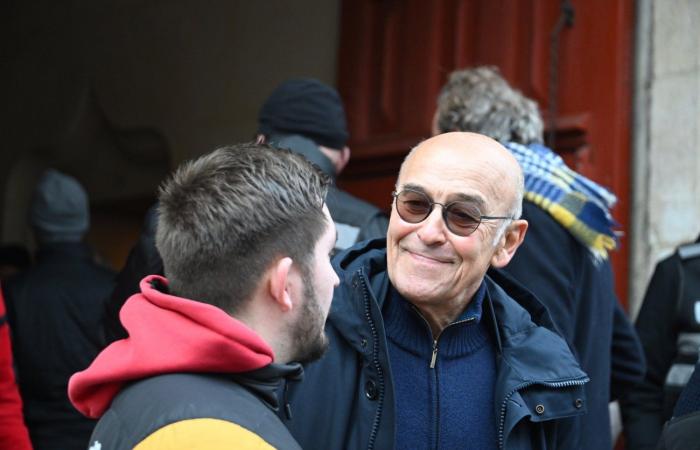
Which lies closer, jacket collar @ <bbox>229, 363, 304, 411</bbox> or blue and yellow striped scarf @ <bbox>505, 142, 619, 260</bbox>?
jacket collar @ <bbox>229, 363, 304, 411</bbox>

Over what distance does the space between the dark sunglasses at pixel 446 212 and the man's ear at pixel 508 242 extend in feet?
0.41

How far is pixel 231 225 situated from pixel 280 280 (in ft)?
0.38

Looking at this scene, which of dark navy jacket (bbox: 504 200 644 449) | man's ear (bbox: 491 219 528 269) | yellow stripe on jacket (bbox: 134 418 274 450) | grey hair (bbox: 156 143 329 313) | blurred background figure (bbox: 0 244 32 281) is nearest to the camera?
yellow stripe on jacket (bbox: 134 418 274 450)

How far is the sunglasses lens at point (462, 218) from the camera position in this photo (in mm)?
2477

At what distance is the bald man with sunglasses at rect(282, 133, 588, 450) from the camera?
2.40m

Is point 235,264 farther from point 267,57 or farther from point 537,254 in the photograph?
point 267,57

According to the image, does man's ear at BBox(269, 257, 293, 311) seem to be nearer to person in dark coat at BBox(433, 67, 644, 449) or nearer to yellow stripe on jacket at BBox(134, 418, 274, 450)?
yellow stripe on jacket at BBox(134, 418, 274, 450)

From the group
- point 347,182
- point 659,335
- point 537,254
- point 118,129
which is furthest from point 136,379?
point 118,129

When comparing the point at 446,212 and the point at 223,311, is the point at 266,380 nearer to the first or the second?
the point at 223,311

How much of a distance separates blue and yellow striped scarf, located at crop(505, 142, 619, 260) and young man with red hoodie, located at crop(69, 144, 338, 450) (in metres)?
1.15

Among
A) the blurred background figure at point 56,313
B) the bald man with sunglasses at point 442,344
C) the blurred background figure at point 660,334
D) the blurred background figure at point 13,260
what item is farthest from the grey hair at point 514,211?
the blurred background figure at point 13,260

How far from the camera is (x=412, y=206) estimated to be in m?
2.49

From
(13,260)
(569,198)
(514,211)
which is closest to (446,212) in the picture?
(514,211)

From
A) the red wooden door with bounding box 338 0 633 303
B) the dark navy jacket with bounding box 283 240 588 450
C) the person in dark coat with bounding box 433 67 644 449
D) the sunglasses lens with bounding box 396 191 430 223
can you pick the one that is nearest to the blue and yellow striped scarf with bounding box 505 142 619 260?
the person in dark coat with bounding box 433 67 644 449
